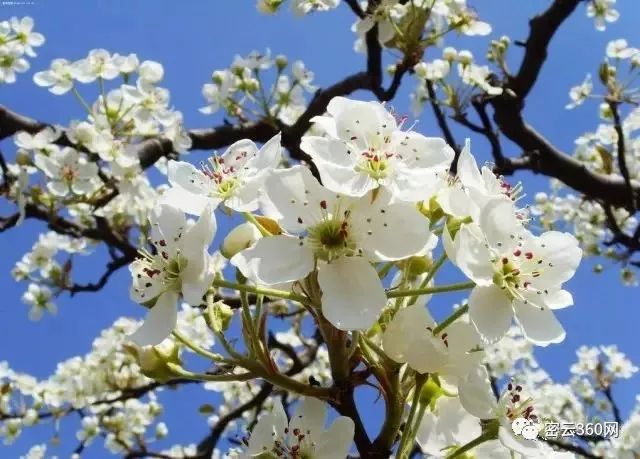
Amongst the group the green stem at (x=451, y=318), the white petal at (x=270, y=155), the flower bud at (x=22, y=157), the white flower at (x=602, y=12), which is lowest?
the green stem at (x=451, y=318)

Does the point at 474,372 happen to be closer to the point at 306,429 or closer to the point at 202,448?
the point at 306,429

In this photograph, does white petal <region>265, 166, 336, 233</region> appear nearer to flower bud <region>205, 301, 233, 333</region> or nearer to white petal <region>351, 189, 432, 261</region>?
white petal <region>351, 189, 432, 261</region>

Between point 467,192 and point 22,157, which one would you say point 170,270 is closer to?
point 467,192

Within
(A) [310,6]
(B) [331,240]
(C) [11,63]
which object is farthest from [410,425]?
(C) [11,63]

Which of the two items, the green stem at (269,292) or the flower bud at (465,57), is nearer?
the green stem at (269,292)

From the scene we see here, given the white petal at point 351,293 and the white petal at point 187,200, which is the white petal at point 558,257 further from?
the white petal at point 187,200

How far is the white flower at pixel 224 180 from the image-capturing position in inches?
47.8

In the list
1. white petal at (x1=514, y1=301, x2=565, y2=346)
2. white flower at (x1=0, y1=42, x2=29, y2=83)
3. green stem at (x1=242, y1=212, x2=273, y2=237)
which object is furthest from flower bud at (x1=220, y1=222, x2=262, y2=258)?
white flower at (x1=0, y1=42, x2=29, y2=83)

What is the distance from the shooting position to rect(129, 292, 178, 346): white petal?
1.15m

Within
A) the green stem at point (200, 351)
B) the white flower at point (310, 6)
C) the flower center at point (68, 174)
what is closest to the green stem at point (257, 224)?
the green stem at point (200, 351)

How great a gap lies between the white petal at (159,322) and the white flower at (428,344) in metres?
0.36

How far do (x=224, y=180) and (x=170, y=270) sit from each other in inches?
8.2

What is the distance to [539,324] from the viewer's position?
1173 mm

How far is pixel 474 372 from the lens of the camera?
3.78 feet
